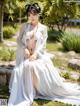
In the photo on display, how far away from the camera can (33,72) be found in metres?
7.33

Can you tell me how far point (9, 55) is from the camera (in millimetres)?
11219

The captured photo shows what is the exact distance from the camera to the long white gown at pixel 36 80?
726cm

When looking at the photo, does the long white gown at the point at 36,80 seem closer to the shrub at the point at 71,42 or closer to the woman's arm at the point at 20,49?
the woman's arm at the point at 20,49

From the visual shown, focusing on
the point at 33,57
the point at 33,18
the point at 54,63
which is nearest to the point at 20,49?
the point at 33,57

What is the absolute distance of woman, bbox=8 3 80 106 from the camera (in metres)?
7.27

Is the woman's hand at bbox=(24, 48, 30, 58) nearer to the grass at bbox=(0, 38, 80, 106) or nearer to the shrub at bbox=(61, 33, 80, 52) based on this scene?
the grass at bbox=(0, 38, 80, 106)

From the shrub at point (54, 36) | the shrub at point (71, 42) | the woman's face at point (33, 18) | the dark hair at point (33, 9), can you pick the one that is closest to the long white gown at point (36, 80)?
the woman's face at point (33, 18)

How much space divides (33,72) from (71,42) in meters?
6.81

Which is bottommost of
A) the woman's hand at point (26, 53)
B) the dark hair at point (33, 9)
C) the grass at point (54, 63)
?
the grass at point (54, 63)

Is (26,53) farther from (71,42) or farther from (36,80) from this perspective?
(71,42)

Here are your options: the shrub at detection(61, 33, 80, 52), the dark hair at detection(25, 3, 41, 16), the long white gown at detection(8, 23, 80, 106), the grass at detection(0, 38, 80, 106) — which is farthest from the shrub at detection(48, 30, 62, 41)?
the dark hair at detection(25, 3, 41, 16)

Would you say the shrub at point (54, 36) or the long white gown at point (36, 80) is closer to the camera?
the long white gown at point (36, 80)

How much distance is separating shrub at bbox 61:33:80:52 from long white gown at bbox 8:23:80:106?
6.11 m

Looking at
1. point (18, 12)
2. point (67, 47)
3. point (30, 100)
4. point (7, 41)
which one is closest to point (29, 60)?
point (30, 100)
